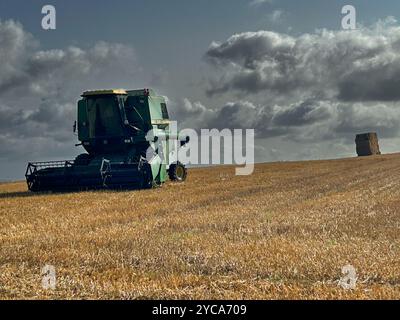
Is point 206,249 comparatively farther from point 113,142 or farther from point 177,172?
point 177,172

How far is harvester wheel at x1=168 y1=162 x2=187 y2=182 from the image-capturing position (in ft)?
79.5

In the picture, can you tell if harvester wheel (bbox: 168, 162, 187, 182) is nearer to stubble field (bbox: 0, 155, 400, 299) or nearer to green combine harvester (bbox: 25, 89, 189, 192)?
green combine harvester (bbox: 25, 89, 189, 192)

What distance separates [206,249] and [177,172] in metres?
16.9

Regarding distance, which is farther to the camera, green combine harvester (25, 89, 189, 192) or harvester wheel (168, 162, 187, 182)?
harvester wheel (168, 162, 187, 182)

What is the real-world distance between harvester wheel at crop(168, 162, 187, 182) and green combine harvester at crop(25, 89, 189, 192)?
3.70 ft

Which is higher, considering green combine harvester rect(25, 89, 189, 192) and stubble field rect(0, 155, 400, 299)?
green combine harvester rect(25, 89, 189, 192)

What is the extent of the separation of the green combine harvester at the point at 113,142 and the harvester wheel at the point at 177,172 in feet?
3.70

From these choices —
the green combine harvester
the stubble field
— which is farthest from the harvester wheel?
the stubble field

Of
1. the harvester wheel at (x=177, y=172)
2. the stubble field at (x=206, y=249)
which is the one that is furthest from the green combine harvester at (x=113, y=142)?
the stubble field at (x=206, y=249)

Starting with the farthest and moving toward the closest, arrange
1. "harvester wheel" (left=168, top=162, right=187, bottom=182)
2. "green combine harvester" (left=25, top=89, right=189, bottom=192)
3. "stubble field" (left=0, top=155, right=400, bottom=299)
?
"harvester wheel" (left=168, top=162, right=187, bottom=182) → "green combine harvester" (left=25, top=89, right=189, bottom=192) → "stubble field" (left=0, top=155, right=400, bottom=299)

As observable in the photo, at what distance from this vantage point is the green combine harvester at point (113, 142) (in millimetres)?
20656

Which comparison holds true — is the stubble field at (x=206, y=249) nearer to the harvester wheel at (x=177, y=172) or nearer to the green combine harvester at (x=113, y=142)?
the green combine harvester at (x=113, y=142)

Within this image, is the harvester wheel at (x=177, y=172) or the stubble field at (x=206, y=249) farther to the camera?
the harvester wheel at (x=177, y=172)

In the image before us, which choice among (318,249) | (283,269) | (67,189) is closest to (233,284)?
(283,269)
